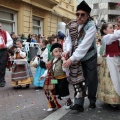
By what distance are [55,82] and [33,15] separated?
16610 millimetres

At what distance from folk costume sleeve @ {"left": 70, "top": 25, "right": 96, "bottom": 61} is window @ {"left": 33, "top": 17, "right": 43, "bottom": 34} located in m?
17.3

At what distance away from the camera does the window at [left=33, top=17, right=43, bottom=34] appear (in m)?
21.9

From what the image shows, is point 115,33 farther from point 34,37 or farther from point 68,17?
point 68,17

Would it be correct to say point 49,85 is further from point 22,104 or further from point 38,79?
point 38,79

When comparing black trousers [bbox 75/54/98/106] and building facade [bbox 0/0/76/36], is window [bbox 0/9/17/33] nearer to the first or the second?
building facade [bbox 0/0/76/36]

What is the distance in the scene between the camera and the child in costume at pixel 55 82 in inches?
193

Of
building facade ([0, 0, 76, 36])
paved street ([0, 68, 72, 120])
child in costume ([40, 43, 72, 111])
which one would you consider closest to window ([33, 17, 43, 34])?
building facade ([0, 0, 76, 36])

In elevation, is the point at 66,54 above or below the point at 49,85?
above

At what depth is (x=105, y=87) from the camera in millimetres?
4977

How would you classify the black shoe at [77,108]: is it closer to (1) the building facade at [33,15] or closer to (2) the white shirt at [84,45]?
(2) the white shirt at [84,45]

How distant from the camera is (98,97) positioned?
16.9ft

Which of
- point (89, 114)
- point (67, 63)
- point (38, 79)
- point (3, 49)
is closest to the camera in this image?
point (67, 63)

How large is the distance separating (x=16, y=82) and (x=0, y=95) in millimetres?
1052

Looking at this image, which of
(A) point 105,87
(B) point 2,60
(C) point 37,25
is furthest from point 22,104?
(C) point 37,25
